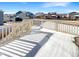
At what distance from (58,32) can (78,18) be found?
53 cm

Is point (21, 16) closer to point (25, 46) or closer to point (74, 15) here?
point (25, 46)

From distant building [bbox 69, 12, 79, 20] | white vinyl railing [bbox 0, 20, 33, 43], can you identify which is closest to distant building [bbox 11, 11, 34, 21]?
white vinyl railing [bbox 0, 20, 33, 43]

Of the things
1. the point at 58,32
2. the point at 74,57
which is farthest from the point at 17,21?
the point at 74,57

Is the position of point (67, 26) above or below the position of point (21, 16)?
below

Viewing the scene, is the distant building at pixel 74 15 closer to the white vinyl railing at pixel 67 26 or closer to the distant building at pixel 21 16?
the white vinyl railing at pixel 67 26

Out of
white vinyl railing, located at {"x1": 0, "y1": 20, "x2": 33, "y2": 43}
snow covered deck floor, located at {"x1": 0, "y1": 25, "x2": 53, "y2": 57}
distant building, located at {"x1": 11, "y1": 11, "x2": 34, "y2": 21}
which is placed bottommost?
snow covered deck floor, located at {"x1": 0, "y1": 25, "x2": 53, "y2": 57}

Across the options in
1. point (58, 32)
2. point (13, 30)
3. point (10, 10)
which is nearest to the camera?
point (10, 10)

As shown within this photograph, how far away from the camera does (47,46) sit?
2.45 metres

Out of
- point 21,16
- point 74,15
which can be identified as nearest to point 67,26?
point 74,15

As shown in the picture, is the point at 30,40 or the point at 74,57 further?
the point at 30,40

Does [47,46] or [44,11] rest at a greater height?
[44,11]

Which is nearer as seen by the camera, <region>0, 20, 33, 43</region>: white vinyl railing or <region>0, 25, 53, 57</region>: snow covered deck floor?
<region>0, 25, 53, 57</region>: snow covered deck floor

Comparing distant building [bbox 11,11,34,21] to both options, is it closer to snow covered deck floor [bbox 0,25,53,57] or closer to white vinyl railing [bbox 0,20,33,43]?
white vinyl railing [bbox 0,20,33,43]

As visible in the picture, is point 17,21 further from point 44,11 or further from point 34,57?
point 34,57
